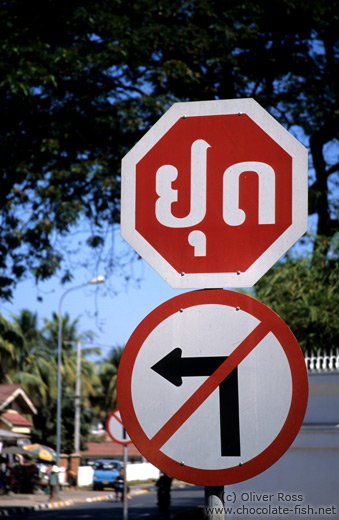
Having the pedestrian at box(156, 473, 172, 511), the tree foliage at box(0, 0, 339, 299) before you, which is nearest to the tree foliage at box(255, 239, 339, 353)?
the tree foliage at box(0, 0, 339, 299)

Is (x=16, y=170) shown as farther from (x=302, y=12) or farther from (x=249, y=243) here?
(x=249, y=243)

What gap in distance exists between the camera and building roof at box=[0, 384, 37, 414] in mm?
38166

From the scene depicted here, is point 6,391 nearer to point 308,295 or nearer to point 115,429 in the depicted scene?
point 115,429

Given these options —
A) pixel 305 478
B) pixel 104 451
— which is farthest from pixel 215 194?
pixel 104 451

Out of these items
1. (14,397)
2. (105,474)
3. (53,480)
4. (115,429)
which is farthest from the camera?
(14,397)

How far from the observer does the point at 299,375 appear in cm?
196

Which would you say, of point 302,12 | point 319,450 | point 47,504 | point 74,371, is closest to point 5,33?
point 302,12

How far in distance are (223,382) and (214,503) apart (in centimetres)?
31

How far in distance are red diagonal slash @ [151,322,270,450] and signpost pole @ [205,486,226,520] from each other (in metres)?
0.17

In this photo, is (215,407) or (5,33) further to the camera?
(5,33)

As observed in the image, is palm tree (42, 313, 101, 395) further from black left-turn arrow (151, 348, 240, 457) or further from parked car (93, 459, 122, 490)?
black left-turn arrow (151, 348, 240, 457)

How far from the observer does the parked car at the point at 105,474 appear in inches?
1458

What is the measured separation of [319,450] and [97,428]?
3197 inches

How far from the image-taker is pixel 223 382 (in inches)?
78.8
